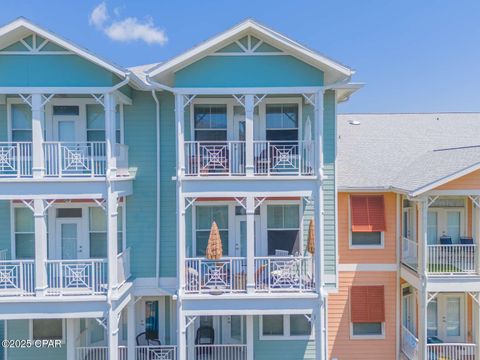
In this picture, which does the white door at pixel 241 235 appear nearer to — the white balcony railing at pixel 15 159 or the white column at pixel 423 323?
the white column at pixel 423 323

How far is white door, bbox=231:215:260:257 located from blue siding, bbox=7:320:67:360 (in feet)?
21.9

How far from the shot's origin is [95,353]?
11.5 meters

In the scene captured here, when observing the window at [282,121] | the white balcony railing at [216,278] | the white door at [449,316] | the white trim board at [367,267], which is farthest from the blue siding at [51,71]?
the white door at [449,316]

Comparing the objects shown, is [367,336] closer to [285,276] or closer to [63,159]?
[285,276]

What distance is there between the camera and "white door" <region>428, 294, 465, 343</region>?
42.1ft

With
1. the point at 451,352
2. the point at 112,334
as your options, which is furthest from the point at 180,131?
the point at 451,352

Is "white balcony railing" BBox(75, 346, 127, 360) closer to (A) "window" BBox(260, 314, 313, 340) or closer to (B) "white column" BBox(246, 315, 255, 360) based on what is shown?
(B) "white column" BBox(246, 315, 255, 360)

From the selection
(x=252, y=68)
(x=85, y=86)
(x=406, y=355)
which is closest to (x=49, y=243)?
(x=85, y=86)

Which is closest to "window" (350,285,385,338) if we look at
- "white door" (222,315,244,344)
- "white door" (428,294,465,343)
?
"white door" (428,294,465,343)

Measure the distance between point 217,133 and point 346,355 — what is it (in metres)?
9.35

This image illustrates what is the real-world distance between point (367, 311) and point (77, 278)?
990 centimetres

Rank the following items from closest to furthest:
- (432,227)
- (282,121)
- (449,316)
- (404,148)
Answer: (282,121) → (449,316) → (432,227) → (404,148)

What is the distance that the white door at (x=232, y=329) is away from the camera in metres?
11.8

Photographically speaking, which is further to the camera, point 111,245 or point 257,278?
point 257,278
